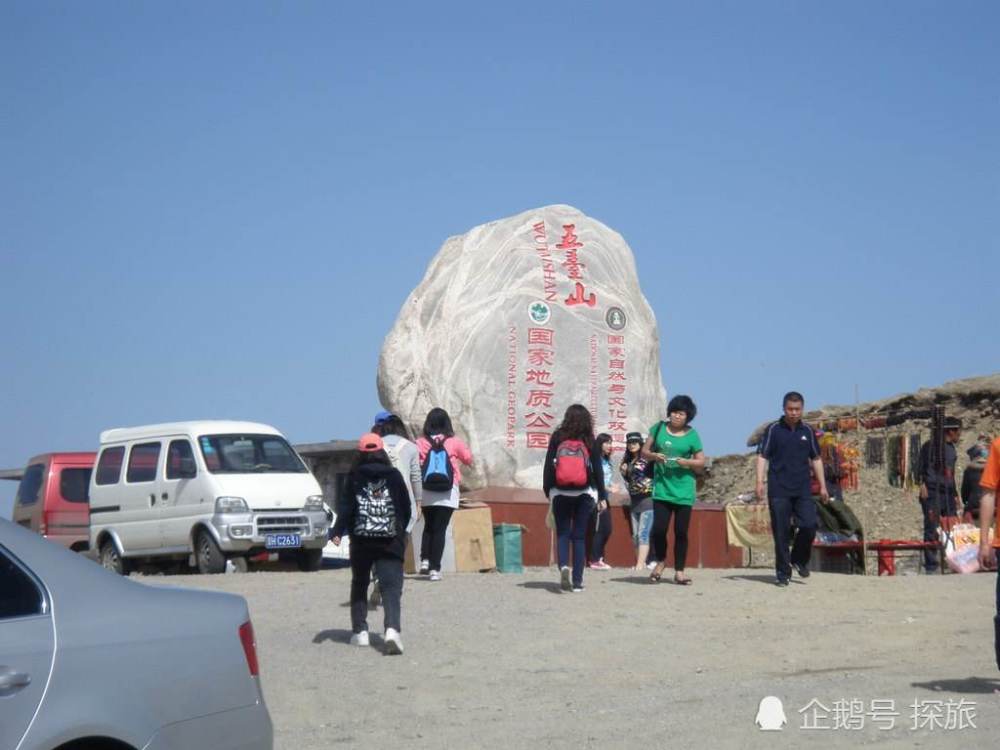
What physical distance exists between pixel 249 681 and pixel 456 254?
14.7 m

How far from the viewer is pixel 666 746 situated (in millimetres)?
7160

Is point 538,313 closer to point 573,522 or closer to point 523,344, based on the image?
point 523,344

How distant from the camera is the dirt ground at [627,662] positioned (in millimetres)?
7629

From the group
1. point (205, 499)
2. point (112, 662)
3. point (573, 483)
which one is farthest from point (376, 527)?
point (205, 499)

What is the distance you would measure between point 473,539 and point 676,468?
2.83m

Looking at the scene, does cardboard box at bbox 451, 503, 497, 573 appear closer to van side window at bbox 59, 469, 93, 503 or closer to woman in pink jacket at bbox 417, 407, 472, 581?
woman in pink jacket at bbox 417, 407, 472, 581

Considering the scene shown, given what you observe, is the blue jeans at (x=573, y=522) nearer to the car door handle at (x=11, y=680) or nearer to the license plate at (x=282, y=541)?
the license plate at (x=282, y=541)

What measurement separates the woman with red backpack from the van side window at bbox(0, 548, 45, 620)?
25.6 ft

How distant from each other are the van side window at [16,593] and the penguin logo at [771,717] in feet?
13.4

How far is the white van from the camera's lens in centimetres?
1540

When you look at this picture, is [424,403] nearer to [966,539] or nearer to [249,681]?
[966,539]

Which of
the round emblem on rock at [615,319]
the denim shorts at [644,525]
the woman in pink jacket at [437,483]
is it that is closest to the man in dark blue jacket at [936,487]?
the denim shorts at [644,525]

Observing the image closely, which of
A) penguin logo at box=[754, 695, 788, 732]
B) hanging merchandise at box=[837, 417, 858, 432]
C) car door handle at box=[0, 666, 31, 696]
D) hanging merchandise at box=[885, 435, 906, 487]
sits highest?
hanging merchandise at box=[837, 417, 858, 432]

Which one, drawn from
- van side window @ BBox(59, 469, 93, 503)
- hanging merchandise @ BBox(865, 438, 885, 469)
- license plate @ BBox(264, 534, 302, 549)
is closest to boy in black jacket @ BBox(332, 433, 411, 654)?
license plate @ BBox(264, 534, 302, 549)
